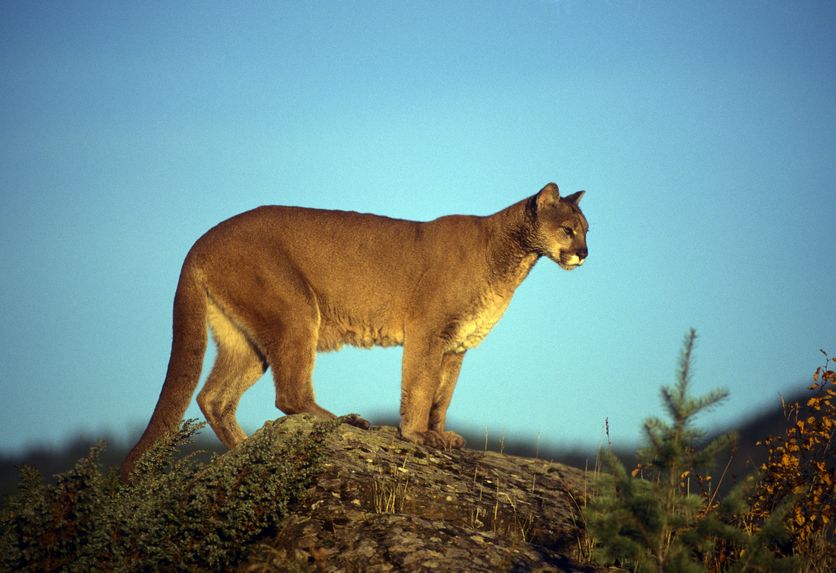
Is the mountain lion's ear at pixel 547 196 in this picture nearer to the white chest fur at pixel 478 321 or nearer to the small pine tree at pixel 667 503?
the white chest fur at pixel 478 321

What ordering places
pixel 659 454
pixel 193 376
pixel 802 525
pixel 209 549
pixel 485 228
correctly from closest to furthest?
1. pixel 659 454
2. pixel 209 549
3. pixel 802 525
4. pixel 193 376
5. pixel 485 228

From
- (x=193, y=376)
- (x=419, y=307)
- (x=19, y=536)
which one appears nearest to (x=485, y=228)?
(x=419, y=307)

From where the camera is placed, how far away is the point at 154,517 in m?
5.82

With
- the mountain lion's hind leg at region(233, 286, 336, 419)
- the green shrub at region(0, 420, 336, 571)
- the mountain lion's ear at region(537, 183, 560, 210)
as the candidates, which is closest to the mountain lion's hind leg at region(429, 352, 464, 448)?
the mountain lion's hind leg at region(233, 286, 336, 419)

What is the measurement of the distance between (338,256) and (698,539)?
5320 millimetres

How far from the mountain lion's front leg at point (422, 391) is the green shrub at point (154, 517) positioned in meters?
2.58

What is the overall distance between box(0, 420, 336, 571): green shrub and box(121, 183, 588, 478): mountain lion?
229cm

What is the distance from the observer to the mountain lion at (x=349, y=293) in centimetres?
891

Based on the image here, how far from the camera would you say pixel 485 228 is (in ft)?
33.0

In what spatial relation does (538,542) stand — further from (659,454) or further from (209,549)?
(209,549)

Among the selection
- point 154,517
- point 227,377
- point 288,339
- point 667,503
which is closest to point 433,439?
point 288,339

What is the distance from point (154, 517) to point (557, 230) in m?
5.64

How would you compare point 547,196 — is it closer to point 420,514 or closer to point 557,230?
point 557,230

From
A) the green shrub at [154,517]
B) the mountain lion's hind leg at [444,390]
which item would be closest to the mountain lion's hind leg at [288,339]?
the mountain lion's hind leg at [444,390]
